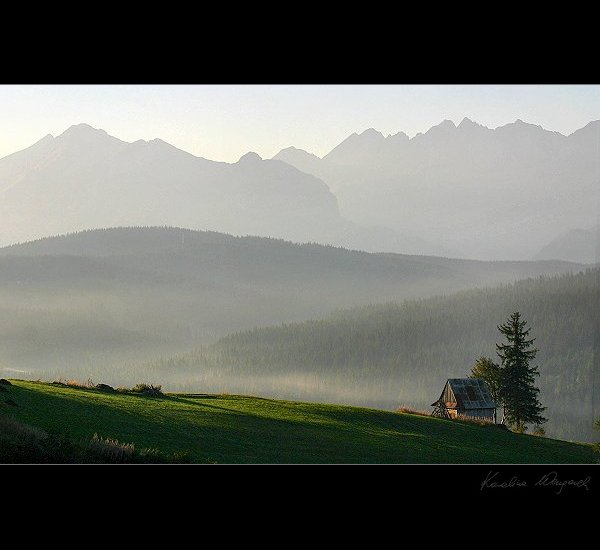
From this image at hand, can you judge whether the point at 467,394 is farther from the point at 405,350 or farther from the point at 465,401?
the point at 405,350

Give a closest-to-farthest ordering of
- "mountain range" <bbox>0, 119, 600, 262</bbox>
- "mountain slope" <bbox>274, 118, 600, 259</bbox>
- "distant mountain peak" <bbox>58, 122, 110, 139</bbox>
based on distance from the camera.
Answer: "mountain range" <bbox>0, 119, 600, 262</bbox> < "mountain slope" <bbox>274, 118, 600, 259</bbox> < "distant mountain peak" <bbox>58, 122, 110, 139</bbox>

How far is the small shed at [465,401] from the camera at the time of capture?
24.0m

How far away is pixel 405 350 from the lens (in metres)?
44.9

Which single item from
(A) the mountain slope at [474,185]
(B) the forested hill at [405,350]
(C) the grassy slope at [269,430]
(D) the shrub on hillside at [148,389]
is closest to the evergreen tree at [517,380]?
(B) the forested hill at [405,350]

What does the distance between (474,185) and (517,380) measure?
931 centimetres

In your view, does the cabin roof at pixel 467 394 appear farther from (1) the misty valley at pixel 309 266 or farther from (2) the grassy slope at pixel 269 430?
(2) the grassy slope at pixel 269 430

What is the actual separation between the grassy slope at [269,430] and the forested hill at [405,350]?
11373 millimetres

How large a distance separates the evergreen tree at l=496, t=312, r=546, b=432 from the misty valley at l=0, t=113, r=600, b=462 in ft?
4.70

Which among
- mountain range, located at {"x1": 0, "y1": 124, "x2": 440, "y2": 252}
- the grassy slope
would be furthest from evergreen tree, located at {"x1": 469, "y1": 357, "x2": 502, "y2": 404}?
the grassy slope

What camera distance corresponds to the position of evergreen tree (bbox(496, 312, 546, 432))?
1019 inches
